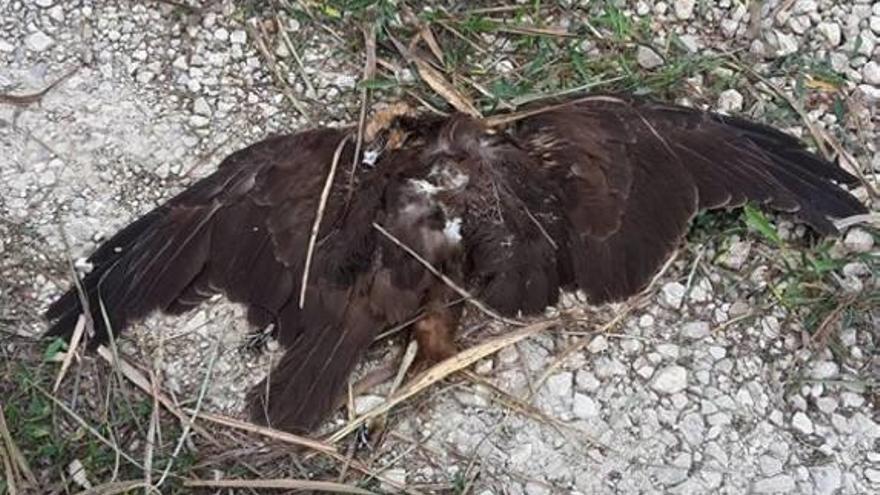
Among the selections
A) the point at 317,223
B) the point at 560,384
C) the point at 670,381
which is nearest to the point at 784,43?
the point at 670,381

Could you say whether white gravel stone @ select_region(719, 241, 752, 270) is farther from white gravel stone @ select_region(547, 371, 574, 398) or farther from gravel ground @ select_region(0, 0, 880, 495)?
white gravel stone @ select_region(547, 371, 574, 398)

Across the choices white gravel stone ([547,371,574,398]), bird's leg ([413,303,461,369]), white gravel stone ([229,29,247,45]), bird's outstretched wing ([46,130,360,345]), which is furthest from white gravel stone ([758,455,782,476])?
white gravel stone ([229,29,247,45])

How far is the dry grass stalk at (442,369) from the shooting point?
316 centimetres

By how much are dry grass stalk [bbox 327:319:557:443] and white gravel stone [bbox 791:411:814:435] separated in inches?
22.4

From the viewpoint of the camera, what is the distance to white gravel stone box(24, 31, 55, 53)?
12.4 feet

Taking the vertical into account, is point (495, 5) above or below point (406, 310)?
above

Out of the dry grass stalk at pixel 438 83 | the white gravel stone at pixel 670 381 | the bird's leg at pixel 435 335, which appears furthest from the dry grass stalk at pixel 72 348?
the white gravel stone at pixel 670 381

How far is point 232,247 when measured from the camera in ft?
10.6

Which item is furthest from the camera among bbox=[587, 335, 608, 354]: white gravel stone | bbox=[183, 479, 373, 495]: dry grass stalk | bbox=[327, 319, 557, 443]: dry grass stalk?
bbox=[587, 335, 608, 354]: white gravel stone

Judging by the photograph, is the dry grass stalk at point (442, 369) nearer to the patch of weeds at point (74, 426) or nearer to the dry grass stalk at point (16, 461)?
the patch of weeds at point (74, 426)

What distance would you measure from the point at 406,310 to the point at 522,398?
314 mm

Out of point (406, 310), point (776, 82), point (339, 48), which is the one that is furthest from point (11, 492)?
point (776, 82)

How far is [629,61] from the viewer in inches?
147

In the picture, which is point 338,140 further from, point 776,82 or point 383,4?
point 776,82
